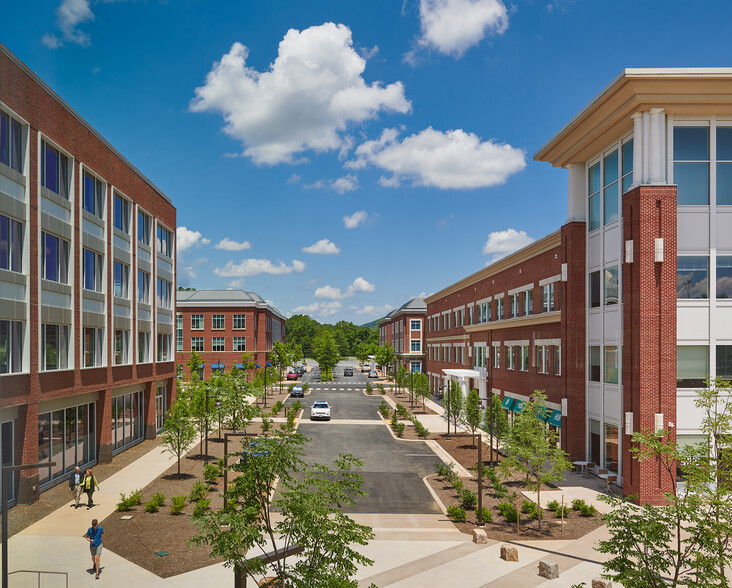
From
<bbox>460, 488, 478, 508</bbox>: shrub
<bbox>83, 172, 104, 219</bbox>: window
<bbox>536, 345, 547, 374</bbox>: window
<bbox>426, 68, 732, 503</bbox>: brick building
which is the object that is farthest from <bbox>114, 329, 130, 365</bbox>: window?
<bbox>426, 68, 732, 503</bbox>: brick building

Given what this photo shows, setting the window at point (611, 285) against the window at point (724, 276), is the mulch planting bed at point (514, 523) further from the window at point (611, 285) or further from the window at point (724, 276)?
the window at point (724, 276)

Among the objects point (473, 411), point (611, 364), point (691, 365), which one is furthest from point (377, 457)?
point (691, 365)

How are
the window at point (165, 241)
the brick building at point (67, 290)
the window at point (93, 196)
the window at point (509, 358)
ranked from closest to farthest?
the brick building at point (67, 290)
the window at point (93, 196)
the window at point (509, 358)
the window at point (165, 241)

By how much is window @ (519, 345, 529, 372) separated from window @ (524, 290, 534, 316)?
8.26 ft

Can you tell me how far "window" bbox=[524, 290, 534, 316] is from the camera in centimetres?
4044

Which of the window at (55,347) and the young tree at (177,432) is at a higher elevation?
the window at (55,347)

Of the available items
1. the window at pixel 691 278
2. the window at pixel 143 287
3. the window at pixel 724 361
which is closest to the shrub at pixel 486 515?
the window at pixel 724 361

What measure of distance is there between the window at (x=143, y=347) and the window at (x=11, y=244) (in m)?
16.7

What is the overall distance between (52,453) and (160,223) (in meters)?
21.3

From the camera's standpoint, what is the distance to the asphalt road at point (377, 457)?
2541 centimetres

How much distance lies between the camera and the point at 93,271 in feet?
103

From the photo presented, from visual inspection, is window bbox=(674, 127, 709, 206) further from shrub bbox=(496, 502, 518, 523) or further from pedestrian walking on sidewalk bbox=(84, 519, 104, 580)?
pedestrian walking on sidewalk bbox=(84, 519, 104, 580)

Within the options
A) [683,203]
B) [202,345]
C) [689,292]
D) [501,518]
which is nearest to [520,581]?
[501,518]

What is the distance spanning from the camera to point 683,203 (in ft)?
84.1
